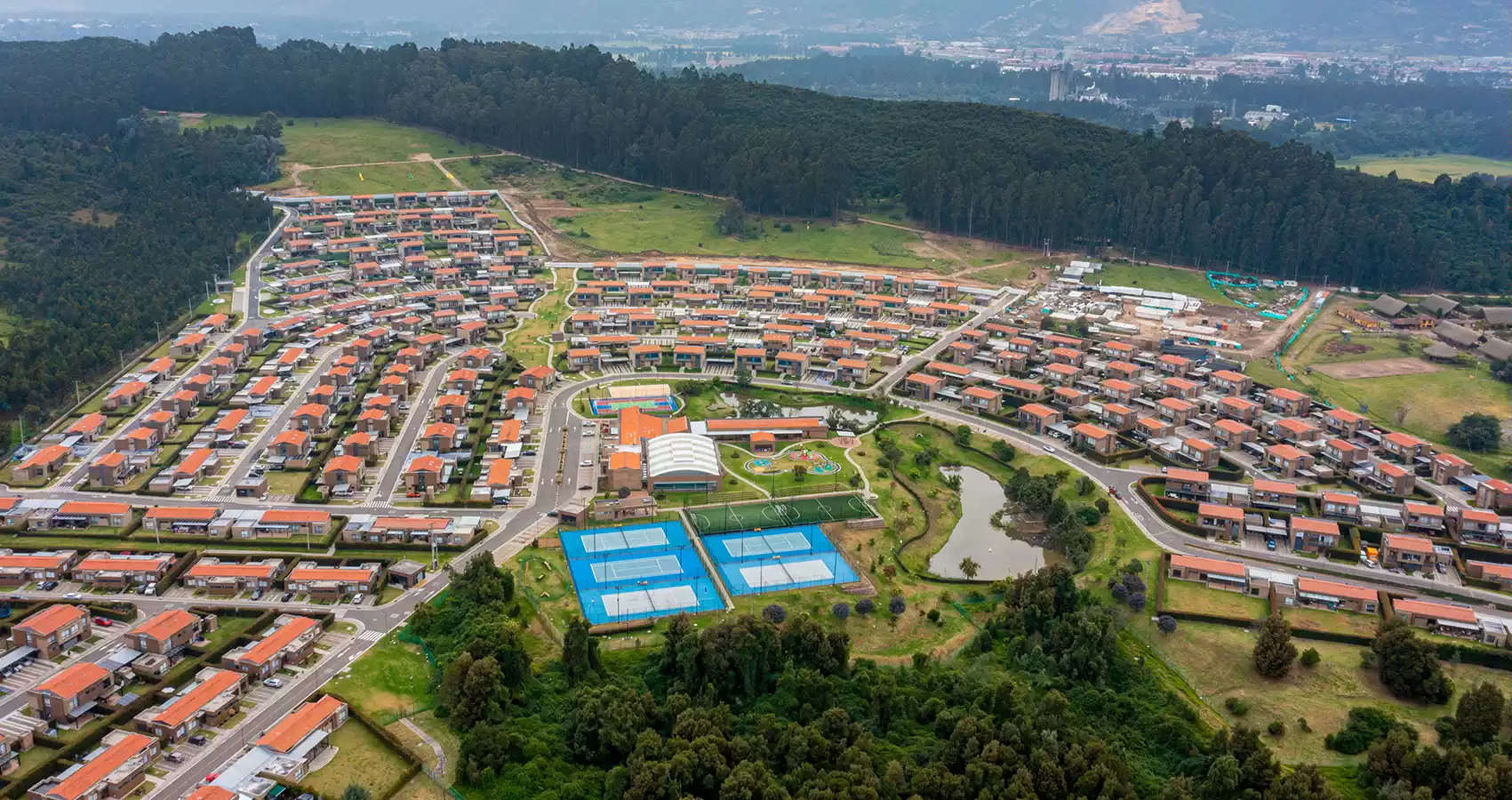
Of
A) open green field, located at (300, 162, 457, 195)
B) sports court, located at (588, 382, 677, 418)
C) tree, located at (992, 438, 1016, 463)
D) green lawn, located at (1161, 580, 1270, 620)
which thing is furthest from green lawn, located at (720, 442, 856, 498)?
open green field, located at (300, 162, 457, 195)

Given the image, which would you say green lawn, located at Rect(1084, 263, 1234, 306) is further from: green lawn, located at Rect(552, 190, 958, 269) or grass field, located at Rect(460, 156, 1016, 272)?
green lawn, located at Rect(552, 190, 958, 269)

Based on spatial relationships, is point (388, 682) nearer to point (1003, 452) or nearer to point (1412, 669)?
point (1003, 452)

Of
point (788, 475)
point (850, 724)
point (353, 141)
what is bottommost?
point (850, 724)

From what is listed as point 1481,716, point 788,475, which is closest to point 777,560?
point 788,475

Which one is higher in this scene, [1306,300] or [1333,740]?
[1306,300]

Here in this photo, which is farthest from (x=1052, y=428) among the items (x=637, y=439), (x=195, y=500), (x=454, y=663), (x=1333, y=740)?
(x=195, y=500)

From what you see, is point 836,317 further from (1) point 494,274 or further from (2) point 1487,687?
(2) point 1487,687
